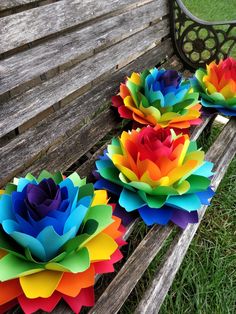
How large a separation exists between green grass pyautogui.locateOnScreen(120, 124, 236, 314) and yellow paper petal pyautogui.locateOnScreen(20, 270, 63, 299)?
60 cm

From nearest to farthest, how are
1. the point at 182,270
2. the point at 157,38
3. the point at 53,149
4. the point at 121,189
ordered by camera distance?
the point at 121,189 < the point at 53,149 < the point at 182,270 < the point at 157,38

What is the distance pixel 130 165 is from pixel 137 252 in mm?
256

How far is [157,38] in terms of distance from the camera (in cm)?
214

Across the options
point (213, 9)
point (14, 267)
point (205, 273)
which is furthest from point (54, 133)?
point (213, 9)

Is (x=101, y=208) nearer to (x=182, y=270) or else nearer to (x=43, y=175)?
(x=43, y=175)

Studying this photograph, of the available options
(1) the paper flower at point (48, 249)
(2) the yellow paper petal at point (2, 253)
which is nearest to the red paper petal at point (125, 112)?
(1) the paper flower at point (48, 249)

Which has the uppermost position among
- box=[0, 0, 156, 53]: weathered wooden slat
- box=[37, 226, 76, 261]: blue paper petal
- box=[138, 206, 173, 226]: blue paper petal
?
box=[0, 0, 156, 53]: weathered wooden slat

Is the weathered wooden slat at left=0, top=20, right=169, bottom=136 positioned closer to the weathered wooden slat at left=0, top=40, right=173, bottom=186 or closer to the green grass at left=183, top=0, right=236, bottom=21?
the weathered wooden slat at left=0, top=40, right=173, bottom=186

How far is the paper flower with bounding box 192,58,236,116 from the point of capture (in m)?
1.68

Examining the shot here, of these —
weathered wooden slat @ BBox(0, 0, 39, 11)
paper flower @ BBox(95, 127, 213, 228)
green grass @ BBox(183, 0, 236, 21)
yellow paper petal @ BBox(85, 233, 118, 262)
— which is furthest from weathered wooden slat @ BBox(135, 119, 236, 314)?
green grass @ BBox(183, 0, 236, 21)

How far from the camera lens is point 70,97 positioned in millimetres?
1881

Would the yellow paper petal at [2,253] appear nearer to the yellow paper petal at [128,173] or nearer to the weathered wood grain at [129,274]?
the weathered wood grain at [129,274]

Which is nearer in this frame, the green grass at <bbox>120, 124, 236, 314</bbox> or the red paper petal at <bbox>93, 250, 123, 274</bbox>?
the red paper petal at <bbox>93, 250, 123, 274</bbox>

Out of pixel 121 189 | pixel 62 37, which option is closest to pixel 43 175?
pixel 121 189
